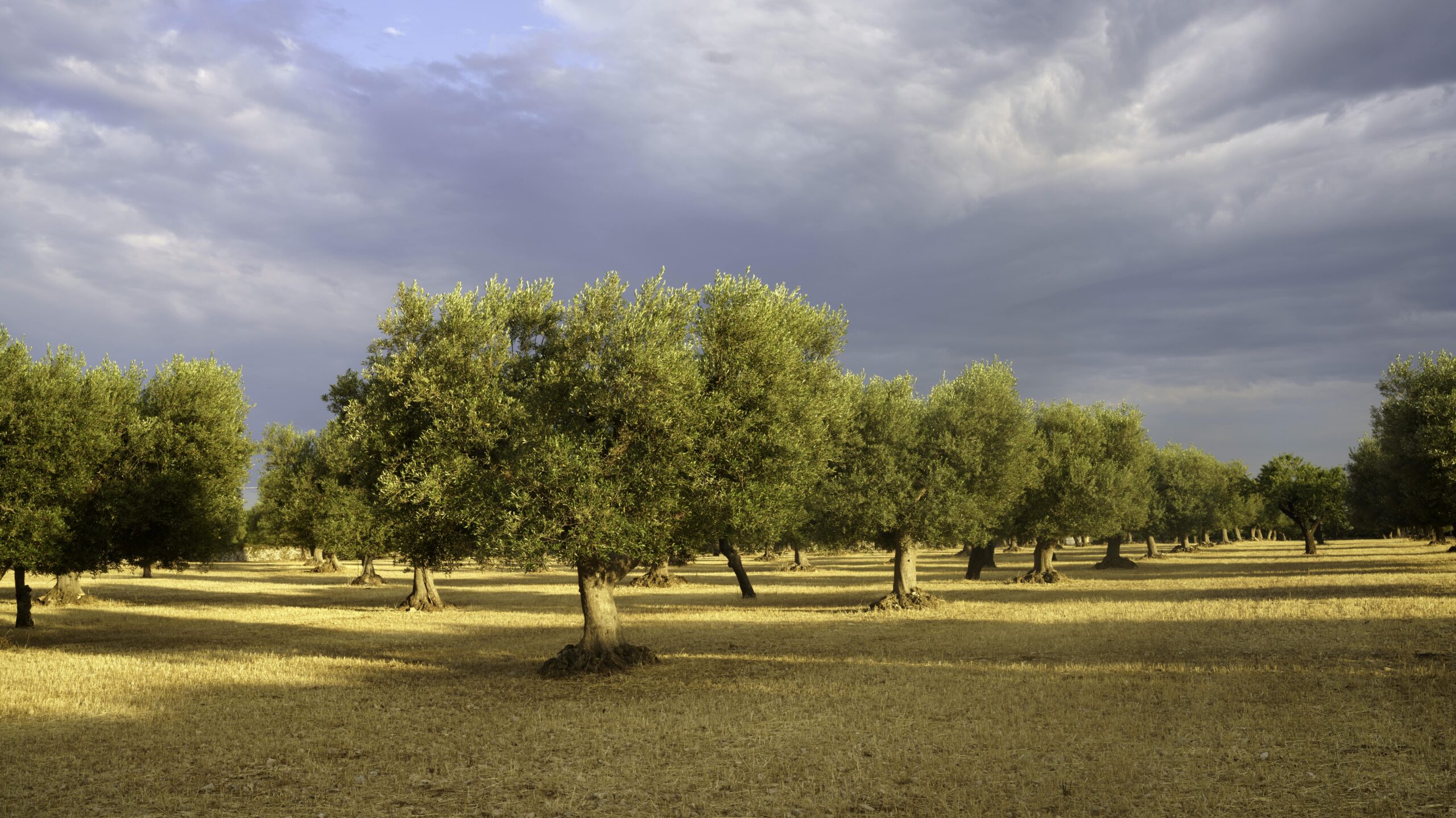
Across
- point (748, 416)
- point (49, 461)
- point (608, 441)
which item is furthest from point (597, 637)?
point (49, 461)

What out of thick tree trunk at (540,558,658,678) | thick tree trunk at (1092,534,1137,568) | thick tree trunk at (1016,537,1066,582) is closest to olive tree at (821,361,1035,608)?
thick tree trunk at (540,558,658,678)

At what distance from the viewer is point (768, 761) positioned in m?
15.1

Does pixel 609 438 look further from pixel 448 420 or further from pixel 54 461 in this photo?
pixel 54 461

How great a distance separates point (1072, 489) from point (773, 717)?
4922cm

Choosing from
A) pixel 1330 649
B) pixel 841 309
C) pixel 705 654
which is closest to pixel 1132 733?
pixel 1330 649

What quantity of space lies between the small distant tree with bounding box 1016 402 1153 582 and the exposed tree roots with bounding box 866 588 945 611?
16499mm

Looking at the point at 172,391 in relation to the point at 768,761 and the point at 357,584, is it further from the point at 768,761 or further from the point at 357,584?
the point at 357,584

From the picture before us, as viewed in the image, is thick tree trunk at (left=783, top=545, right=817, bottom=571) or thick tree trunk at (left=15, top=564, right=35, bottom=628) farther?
thick tree trunk at (left=783, top=545, right=817, bottom=571)

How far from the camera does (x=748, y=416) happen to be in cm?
2419

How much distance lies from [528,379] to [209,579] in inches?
3144

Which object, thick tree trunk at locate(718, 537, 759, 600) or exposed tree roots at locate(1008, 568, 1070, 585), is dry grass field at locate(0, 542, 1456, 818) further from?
exposed tree roots at locate(1008, 568, 1070, 585)

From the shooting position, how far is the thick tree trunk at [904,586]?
144 feet

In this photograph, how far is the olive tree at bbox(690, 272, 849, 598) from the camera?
23.9m

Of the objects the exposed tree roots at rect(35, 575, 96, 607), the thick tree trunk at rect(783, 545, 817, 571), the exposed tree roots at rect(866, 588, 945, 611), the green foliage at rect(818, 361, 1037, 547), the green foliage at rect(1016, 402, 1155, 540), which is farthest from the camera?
the thick tree trunk at rect(783, 545, 817, 571)
